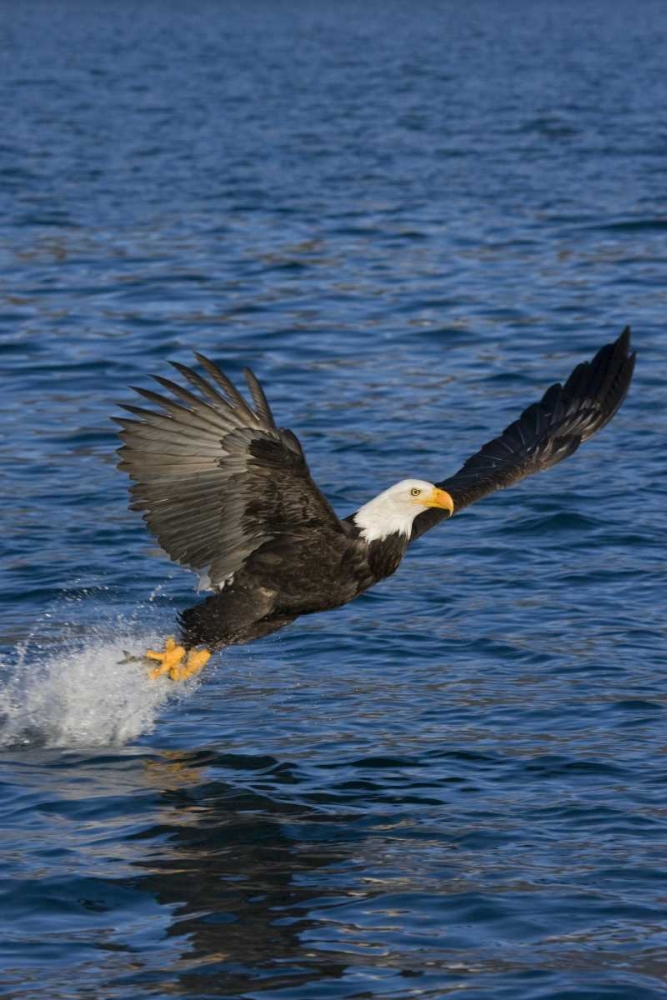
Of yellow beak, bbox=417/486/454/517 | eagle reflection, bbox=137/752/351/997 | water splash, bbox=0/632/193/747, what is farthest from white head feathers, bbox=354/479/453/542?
water splash, bbox=0/632/193/747

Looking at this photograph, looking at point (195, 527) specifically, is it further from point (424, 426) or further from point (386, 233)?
point (386, 233)

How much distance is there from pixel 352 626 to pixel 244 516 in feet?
7.74

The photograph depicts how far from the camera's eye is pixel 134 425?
7.72 metres

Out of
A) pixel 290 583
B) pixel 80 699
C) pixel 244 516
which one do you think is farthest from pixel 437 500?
pixel 80 699

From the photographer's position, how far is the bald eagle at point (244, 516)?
7.58 m

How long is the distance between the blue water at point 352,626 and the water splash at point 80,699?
24 millimetres

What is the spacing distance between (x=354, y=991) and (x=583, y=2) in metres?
78.9

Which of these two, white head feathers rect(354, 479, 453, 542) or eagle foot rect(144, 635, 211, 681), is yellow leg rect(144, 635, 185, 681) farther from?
white head feathers rect(354, 479, 453, 542)

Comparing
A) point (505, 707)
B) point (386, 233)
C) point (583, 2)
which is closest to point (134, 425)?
point (505, 707)

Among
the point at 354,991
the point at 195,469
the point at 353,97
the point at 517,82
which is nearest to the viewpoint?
the point at 354,991

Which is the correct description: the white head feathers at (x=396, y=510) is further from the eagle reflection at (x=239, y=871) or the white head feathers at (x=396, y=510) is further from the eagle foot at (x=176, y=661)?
the eagle reflection at (x=239, y=871)

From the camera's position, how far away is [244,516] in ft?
26.7

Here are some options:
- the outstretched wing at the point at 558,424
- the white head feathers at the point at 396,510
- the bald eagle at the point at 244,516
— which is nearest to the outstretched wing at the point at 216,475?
the bald eagle at the point at 244,516

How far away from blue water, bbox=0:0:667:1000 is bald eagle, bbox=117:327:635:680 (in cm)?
66
